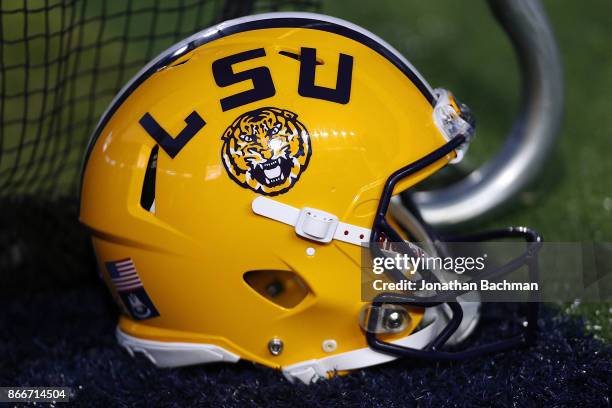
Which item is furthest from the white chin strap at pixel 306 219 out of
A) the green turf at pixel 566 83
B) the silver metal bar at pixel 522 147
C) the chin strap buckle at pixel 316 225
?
the silver metal bar at pixel 522 147

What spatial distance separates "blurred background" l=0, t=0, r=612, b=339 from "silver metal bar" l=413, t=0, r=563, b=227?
0.11m

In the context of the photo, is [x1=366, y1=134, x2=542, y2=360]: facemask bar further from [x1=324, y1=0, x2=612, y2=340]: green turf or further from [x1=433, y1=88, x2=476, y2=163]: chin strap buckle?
[x1=324, y1=0, x2=612, y2=340]: green turf

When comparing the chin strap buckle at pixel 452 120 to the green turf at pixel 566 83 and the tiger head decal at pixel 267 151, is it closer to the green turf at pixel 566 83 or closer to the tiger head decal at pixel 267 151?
the tiger head decal at pixel 267 151

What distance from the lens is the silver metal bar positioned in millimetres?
2248

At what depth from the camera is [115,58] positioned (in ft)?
10.8

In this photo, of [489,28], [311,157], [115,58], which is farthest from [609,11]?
[311,157]

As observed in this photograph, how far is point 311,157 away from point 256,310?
1.22 ft

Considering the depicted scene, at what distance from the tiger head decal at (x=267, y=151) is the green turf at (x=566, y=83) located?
0.89 m

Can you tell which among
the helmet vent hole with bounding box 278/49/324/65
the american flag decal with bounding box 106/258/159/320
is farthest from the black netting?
the helmet vent hole with bounding box 278/49/324/65

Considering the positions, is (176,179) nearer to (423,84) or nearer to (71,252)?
(423,84)

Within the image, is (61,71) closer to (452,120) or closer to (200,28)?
(200,28)

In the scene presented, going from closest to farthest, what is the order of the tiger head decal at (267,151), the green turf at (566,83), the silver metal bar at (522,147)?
the tiger head decal at (267,151) < the silver metal bar at (522,147) < the green turf at (566,83)

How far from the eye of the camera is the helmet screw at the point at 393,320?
1.66m

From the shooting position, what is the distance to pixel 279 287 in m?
1.80
